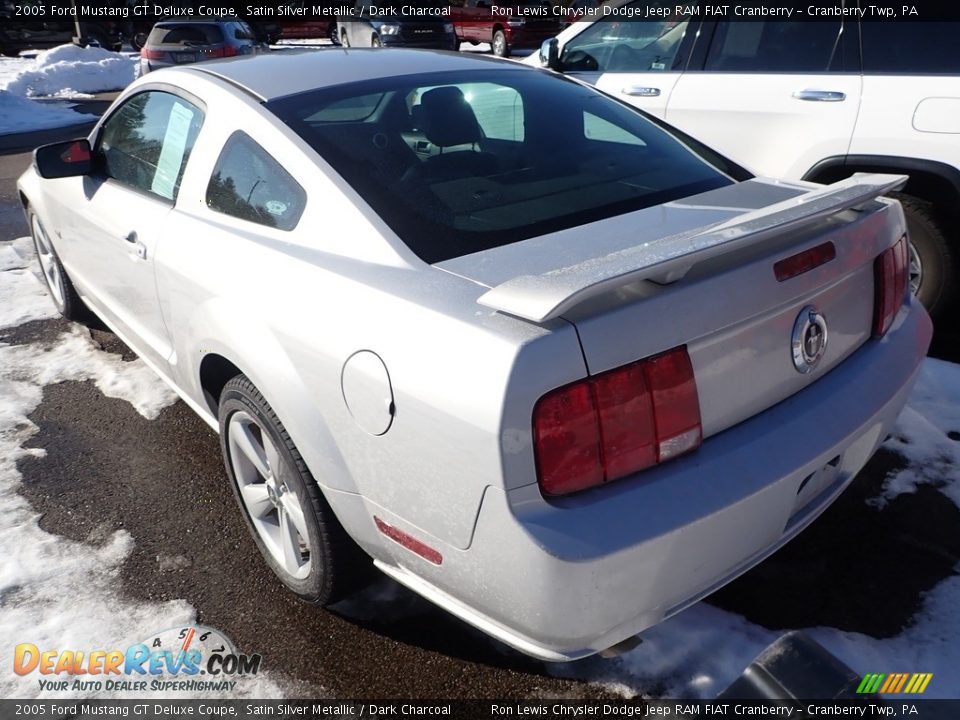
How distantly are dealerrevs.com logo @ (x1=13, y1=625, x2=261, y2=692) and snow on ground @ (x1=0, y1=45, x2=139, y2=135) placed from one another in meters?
11.5

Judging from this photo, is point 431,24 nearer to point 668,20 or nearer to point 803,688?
point 668,20

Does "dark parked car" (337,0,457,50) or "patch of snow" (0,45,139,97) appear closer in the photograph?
"patch of snow" (0,45,139,97)

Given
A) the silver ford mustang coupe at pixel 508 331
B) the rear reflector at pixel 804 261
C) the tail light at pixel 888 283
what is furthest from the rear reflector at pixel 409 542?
the tail light at pixel 888 283

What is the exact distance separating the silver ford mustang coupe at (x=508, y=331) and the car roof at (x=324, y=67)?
2 cm

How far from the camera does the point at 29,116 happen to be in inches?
482

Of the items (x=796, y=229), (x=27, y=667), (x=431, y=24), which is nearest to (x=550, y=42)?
(x=796, y=229)

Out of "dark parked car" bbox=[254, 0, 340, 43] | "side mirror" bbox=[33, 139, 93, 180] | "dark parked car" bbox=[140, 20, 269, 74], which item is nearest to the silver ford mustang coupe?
"side mirror" bbox=[33, 139, 93, 180]

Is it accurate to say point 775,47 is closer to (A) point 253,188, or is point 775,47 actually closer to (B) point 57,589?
(A) point 253,188

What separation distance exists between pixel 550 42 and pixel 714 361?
3.91 m

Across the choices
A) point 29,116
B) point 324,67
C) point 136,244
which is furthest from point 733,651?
point 29,116

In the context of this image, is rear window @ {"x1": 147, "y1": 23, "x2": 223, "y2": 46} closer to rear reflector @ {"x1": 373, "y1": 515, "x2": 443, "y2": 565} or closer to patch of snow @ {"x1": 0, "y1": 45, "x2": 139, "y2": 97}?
patch of snow @ {"x1": 0, "y1": 45, "x2": 139, "y2": 97}

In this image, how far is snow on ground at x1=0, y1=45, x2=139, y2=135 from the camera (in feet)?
39.7

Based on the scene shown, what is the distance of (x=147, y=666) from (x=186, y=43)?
Result: 13187mm

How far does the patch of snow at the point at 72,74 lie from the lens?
52.5 feet
